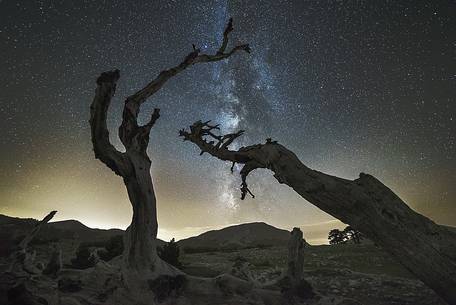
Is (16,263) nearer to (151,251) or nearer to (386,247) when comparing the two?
(151,251)

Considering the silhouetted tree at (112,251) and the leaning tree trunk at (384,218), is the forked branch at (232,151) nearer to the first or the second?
the leaning tree trunk at (384,218)

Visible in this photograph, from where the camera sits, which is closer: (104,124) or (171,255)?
(104,124)

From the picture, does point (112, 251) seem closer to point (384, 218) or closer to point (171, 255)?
point (171, 255)

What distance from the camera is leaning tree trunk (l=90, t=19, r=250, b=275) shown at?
5637 mm

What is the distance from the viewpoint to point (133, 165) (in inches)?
241

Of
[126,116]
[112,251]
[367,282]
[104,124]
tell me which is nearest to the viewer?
[104,124]

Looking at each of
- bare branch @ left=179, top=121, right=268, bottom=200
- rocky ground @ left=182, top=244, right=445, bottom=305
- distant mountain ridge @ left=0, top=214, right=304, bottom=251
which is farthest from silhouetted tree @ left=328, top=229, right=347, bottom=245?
bare branch @ left=179, top=121, right=268, bottom=200

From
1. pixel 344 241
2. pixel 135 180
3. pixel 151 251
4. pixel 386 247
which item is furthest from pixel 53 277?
pixel 344 241

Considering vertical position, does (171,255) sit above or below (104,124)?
below

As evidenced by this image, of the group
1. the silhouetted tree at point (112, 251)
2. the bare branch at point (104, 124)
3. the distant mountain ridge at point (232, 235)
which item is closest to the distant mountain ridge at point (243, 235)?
the distant mountain ridge at point (232, 235)

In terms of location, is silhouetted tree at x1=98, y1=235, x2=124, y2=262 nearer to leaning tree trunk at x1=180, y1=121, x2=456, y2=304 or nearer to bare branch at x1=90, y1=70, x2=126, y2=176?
bare branch at x1=90, y1=70, x2=126, y2=176

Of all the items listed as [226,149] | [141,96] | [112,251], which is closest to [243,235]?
[112,251]

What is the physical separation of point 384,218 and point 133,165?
186 inches

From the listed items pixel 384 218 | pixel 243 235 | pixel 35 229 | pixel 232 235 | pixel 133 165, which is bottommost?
pixel 384 218
